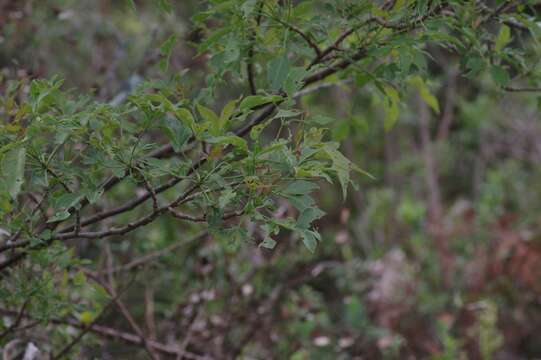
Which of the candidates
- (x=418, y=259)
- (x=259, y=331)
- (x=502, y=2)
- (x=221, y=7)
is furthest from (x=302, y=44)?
(x=418, y=259)

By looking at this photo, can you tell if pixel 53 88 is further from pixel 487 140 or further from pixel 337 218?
pixel 487 140

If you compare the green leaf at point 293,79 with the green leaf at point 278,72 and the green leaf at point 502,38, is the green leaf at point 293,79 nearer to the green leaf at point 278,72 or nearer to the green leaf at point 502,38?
the green leaf at point 278,72

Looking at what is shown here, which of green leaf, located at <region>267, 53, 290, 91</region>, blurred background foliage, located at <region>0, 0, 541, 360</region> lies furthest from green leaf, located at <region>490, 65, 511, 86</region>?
green leaf, located at <region>267, 53, 290, 91</region>

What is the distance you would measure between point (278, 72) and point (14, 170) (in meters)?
0.50

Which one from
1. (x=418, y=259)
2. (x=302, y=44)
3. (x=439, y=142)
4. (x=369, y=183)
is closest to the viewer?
(x=302, y=44)

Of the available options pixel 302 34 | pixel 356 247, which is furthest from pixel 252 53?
pixel 356 247

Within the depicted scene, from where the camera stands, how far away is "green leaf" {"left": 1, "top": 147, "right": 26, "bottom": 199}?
95 cm

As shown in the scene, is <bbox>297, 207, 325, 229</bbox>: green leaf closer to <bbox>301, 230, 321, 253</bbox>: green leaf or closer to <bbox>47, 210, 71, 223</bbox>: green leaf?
<bbox>301, 230, 321, 253</bbox>: green leaf

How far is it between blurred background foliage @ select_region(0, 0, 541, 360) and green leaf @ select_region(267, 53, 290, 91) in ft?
0.97

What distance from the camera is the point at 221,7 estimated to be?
113 cm

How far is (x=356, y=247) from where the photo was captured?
15.0 ft

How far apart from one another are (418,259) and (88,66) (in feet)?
8.10

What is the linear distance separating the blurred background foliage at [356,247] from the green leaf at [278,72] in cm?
30

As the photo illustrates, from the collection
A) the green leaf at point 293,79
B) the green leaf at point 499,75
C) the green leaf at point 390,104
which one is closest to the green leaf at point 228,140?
the green leaf at point 293,79
